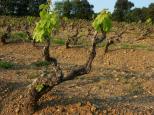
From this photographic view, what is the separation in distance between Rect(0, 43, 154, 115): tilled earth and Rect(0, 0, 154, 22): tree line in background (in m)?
21.6

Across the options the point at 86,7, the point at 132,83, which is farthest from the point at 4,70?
the point at 86,7

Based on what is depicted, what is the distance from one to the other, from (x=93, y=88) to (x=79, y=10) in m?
31.4

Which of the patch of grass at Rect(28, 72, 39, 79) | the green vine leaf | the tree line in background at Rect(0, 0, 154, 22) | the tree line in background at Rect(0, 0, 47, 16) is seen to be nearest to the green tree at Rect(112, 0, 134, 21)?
the tree line in background at Rect(0, 0, 154, 22)

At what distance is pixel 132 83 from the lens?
35.8 ft

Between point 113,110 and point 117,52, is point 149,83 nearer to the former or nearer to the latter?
point 113,110

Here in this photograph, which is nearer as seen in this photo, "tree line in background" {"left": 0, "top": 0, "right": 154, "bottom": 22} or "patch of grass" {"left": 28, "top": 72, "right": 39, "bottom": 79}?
"patch of grass" {"left": 28, "top": 72, "right": 39, "bottom": 79}

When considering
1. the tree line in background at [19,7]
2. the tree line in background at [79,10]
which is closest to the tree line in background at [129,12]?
the tree line in background at [79,10]

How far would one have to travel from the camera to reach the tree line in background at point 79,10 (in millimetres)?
38688

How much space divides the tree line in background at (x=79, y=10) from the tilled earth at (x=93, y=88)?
21641mm

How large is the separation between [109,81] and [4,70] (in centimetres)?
272

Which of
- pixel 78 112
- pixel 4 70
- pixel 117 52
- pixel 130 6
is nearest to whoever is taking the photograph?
pixel 78 112

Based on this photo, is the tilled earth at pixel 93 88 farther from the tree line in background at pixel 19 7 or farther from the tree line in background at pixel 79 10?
the tree line in background at pixel 19 7

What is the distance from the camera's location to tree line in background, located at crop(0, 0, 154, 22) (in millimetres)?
38688

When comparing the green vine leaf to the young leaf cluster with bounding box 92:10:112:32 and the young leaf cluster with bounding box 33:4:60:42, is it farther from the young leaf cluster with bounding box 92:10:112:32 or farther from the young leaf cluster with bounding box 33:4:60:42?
the young leaf cluster with bounding box 92:10:112:32
